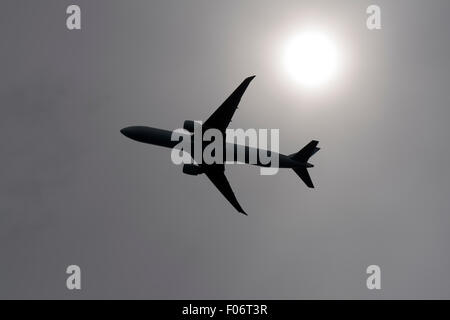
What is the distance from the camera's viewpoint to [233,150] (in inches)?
2367

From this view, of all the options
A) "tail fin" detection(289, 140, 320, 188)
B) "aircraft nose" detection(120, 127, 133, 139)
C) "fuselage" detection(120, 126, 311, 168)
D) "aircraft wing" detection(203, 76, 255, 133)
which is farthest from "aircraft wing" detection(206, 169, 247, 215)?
"aircraft nose" detection(120, 127, 133, 139)

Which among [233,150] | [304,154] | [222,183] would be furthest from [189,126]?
[304,154]

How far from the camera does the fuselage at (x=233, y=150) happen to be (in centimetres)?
6016

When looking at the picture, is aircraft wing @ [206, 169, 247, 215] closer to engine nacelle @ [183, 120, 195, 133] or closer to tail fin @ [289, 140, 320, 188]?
engine nacelle @ [183, 120, 195, 133]

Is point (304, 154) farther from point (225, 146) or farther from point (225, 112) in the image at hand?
point (225, 112)

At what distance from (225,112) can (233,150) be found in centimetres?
578

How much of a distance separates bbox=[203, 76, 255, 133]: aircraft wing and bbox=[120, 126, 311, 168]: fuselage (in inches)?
110

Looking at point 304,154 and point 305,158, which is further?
point 305,158

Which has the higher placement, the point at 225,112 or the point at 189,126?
the point at 225,112

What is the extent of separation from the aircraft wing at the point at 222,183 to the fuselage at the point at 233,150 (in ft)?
10.9

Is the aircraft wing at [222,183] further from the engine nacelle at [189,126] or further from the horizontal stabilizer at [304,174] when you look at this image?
the horizontal stabilizer at [304,174]

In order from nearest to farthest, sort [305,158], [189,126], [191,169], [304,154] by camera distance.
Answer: [189,126]
[304,154]
[305,158]
[191,169]

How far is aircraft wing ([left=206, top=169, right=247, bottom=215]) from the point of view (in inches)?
2539
